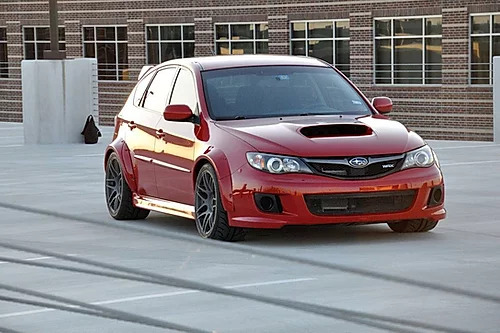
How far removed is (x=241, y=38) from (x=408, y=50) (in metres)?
5.71

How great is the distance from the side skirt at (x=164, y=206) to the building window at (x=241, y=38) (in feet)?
83.4

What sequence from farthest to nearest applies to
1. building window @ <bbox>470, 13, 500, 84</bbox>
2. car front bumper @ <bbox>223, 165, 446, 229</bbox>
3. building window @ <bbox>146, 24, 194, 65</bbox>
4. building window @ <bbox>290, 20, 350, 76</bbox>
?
1. building window @ <bbox>146, 24, 194, 65</bbox>
2. building window @ <bbox>290, 20, 350, 76</bbox>
3. building window @ <bbox>470, 13, 500, 84</bbox>
4. car front bumper @ <bbox>223, 165, 446, 229</bbox>

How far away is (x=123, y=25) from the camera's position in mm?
43438

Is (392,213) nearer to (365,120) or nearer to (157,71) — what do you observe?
(365,120)

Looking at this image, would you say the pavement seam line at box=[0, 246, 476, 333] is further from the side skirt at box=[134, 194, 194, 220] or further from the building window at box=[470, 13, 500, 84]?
the building window at box=[470, 13, 500, 84]

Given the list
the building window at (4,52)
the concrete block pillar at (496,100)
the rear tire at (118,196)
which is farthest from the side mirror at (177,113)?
the building window at (4,52)

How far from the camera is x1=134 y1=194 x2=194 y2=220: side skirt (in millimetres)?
12852

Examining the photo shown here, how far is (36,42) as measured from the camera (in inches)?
1821

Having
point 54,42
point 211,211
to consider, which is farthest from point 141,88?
point 54,42

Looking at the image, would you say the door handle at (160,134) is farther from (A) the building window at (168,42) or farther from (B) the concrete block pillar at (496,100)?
(A) the building window at (168,42)

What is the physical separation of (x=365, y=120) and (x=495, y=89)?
1666 cm

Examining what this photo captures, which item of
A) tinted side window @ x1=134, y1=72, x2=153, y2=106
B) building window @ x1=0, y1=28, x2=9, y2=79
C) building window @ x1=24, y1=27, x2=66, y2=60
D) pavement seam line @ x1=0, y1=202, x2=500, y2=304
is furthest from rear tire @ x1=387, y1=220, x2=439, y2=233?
building window @ x1=0, y1=28, x2=9, y2=79

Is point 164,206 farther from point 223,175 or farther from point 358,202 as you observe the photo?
point 358,202

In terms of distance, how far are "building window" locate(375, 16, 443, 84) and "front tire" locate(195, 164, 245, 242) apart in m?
23.2
